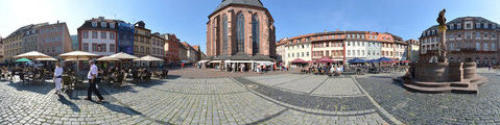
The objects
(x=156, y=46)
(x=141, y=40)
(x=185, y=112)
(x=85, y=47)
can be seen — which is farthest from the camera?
(x=156, y=46)

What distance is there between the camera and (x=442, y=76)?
620 cm

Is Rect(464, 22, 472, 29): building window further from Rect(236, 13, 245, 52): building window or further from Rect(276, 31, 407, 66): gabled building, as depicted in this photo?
Rect(236, 13, 245, 52): building window

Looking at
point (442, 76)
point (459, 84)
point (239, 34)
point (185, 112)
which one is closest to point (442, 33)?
point (442, 76)

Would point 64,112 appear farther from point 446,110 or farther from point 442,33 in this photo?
point 442,33

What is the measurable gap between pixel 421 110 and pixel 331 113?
2.05m

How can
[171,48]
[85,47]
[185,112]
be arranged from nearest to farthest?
[185,112]
[85,47]
[171,48]

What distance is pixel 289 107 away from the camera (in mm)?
3799

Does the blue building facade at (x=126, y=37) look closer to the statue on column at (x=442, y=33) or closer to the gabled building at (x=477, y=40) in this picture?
the statue on column at (x=442, y=33)

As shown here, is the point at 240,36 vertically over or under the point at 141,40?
over

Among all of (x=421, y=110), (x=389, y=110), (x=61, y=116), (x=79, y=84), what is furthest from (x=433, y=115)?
(x=79, y=84)

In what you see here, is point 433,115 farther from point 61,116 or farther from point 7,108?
point 7,108

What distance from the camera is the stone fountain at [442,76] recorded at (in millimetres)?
5594

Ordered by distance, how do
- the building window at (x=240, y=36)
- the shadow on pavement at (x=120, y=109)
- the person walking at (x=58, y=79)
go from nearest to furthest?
the shadow on pavement at (x=120, y=109) < the person walking at (x=58, y=79) < the building window at (x=240, y=36)

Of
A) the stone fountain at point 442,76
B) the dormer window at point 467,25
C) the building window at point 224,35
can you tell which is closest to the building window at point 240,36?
the building window at point 224,35
